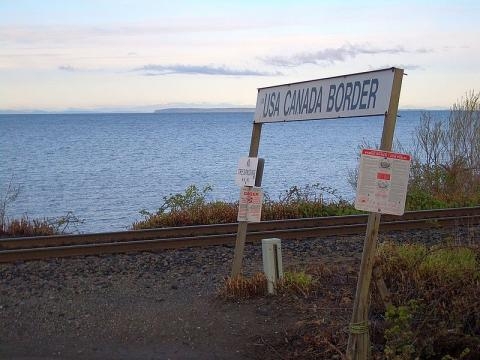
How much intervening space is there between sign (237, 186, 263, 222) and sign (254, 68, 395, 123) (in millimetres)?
752

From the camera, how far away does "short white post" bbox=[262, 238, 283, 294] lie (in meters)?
7.52

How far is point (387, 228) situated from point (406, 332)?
6.55 metres

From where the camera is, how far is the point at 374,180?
532 centimetres

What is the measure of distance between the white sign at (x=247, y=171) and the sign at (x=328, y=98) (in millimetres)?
455

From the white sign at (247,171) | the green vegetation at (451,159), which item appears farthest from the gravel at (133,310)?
the green vegetation at (451,159)

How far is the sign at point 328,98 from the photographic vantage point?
5695 mm

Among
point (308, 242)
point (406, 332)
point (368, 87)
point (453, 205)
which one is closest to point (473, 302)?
point (406, 332)

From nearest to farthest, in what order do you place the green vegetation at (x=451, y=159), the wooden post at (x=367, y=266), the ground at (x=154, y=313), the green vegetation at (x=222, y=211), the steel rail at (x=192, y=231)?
the wooden post at (x=367, y=266), the ground at (x=154, y=313), the steel rail at (x=192, y=231), the green vegetation at (x=222, y=211), the green vegetation at (x=451, y=159)

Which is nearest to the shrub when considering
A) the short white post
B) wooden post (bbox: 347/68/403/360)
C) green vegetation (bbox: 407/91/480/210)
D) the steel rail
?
wooden post (bbox: 347/68/403/360)

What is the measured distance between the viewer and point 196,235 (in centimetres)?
1173

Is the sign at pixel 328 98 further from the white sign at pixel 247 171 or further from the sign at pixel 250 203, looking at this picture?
the sign at pixel 250 203

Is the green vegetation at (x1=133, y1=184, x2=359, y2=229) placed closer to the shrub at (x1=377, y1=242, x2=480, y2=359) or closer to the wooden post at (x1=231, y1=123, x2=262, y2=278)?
the wooden post at (x1=231, y1=123, x2=262, y2=278)

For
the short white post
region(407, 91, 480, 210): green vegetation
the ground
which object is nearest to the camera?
the ground

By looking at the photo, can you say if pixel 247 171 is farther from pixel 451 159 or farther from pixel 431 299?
pixel 451 159
